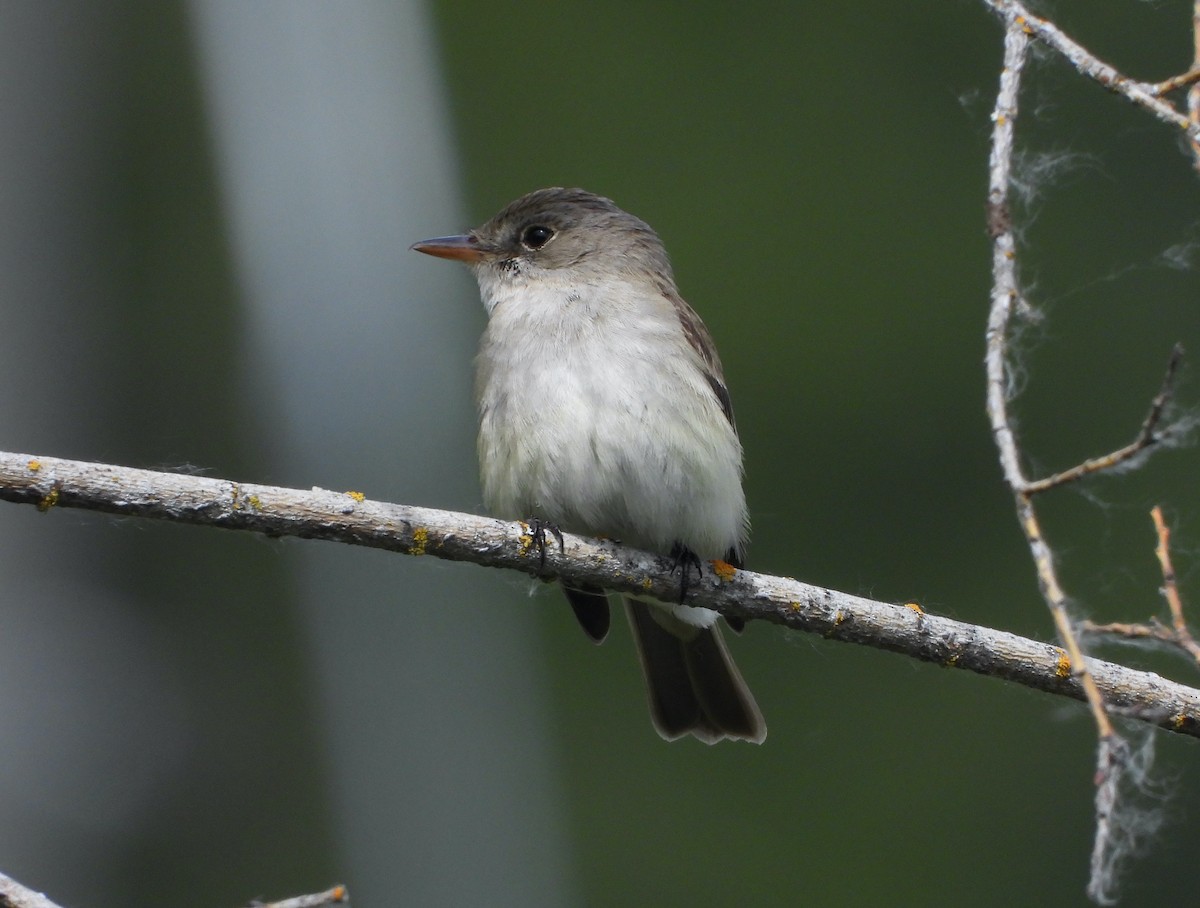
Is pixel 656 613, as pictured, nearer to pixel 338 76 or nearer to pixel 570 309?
pixel 570 309

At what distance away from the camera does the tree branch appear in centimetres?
282

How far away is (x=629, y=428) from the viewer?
391 cm

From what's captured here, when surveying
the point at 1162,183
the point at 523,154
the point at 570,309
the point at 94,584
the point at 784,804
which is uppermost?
the point at 523,154

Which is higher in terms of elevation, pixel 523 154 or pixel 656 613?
pixel 523 154

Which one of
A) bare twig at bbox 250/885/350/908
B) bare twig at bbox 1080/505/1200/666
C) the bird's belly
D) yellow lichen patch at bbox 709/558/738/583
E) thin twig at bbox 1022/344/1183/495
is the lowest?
bare twig at bbox 250/885/350/908

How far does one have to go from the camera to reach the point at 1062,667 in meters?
3.07

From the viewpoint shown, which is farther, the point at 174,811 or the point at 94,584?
the point at 174,811

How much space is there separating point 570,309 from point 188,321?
4.96 m

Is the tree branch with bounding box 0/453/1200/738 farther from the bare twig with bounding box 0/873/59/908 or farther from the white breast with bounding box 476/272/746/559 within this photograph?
the bare twig with bounding box 0/873/59/908

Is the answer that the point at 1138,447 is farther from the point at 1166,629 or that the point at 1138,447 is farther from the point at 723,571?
the point at 723,571

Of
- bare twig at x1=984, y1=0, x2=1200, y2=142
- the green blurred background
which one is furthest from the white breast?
the green blurred background

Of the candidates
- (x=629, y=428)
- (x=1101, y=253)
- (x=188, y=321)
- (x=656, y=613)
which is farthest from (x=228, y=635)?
(x=1101, y=253)

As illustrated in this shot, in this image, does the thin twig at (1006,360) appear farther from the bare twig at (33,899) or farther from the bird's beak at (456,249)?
the bird's beak at (456,249)

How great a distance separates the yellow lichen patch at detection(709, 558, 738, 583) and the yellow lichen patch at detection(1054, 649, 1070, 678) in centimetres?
75
